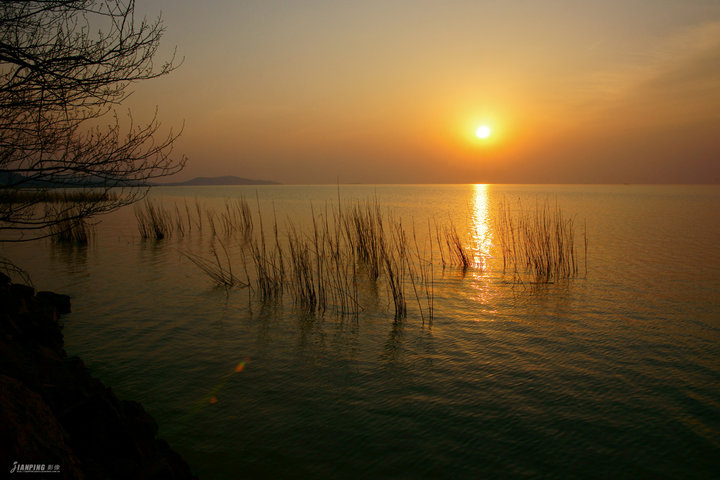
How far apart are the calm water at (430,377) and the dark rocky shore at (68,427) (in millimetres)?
558

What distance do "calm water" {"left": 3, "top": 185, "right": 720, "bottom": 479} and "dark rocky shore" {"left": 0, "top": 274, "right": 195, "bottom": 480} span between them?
0.56 metres

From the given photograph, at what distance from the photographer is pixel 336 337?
561cm

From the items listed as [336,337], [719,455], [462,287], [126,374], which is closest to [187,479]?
[126,374]

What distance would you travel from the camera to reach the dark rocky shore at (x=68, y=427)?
1905 millimetres

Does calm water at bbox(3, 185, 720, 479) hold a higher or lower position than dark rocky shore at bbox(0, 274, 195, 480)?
lower

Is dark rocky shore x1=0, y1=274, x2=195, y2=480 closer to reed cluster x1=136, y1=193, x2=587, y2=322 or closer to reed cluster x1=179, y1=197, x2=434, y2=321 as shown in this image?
reed cluster x1=136, y1=193, x2=587, y2=322

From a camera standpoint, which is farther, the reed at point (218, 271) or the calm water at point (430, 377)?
the reed at point (218, 271)

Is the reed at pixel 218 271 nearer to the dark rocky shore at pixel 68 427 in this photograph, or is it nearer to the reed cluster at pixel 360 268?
the reed cluster at pixel 360 268

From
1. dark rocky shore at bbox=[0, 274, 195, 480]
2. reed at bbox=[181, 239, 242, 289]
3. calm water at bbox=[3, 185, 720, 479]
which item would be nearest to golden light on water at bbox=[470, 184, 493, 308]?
calm water at bbox=[3, 185, 720, 479]

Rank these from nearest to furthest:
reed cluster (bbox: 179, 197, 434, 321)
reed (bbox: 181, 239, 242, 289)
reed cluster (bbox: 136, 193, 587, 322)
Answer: reed cluster (bbox: 179, 197, 434, 321) → reed cluster (bbox: 136, 193, 587, 322) → reed (bbox: 181, 239, 242, 289)

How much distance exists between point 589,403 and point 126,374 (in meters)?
Result: 4.42

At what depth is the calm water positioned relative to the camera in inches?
122

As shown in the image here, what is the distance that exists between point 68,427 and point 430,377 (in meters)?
3.08

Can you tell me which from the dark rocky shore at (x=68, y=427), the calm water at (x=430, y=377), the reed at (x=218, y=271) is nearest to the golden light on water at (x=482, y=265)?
the calm water at (x=430, y=377)
